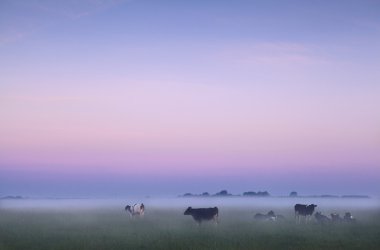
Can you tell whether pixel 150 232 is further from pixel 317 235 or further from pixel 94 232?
pixel 317 235

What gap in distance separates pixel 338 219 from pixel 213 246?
14.6 meters

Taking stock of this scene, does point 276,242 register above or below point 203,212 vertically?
below

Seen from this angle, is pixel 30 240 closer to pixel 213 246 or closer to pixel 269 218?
pixel 213 246

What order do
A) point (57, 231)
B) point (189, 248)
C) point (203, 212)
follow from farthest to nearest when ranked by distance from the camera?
point (203, 212), point (57, 231), point (189, 248)

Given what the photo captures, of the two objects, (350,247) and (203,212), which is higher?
(203,212)

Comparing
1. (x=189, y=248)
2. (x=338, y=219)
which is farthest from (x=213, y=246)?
(x=338, y=219)

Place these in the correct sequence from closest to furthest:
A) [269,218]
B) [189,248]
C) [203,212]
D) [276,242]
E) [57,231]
Answer: [189,248], [276,242], [57,231], [203,212], [269,218]

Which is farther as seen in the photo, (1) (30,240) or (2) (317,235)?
(2) (317,235)

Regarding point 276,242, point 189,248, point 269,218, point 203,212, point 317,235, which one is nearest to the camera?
point 189,248

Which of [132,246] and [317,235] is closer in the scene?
[132,246]

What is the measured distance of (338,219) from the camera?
101ft

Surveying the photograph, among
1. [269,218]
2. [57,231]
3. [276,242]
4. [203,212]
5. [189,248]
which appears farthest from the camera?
[269,218]

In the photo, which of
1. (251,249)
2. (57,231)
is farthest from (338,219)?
(57,231)

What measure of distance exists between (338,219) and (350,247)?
12.4m
